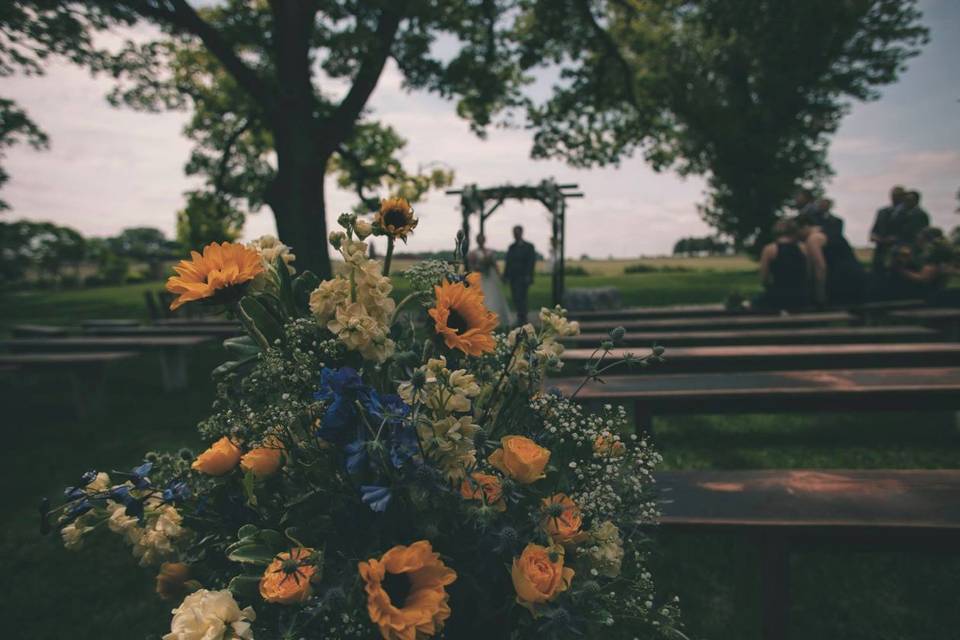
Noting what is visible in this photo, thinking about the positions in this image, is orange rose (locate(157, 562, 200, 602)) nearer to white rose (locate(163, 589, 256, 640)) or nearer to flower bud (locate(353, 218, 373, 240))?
white rose (locate(163, 589, 256, 640))

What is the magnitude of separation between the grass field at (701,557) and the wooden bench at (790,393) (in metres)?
0.78

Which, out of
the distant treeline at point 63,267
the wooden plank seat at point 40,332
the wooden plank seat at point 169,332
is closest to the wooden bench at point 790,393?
the wooden plank seat at point 169,332

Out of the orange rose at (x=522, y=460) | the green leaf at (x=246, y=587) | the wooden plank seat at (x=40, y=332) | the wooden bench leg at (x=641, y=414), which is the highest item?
the orange rose at (x=522, y=460)

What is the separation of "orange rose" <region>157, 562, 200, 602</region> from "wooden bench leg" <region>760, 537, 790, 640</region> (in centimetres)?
184

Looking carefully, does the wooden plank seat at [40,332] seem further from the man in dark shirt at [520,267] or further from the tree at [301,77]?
the man in dark shirt at [520,267]

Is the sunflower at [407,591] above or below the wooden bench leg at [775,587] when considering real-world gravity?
above

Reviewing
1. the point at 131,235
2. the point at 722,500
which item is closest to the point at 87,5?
the point at 722,500

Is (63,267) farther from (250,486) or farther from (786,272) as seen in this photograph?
(250,486)

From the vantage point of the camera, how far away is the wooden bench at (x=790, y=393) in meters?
2.87

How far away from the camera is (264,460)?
0.85 m

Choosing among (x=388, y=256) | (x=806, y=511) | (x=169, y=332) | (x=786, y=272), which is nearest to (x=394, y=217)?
(x=388, y=256)

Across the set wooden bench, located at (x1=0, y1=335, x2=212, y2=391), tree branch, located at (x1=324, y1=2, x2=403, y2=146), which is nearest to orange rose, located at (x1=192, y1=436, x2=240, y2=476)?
wooden bench, located at (x1=0, y1=335, x2=212, y2=391)

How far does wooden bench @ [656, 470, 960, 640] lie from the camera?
1793 millimetres

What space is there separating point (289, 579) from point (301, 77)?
848 cm
